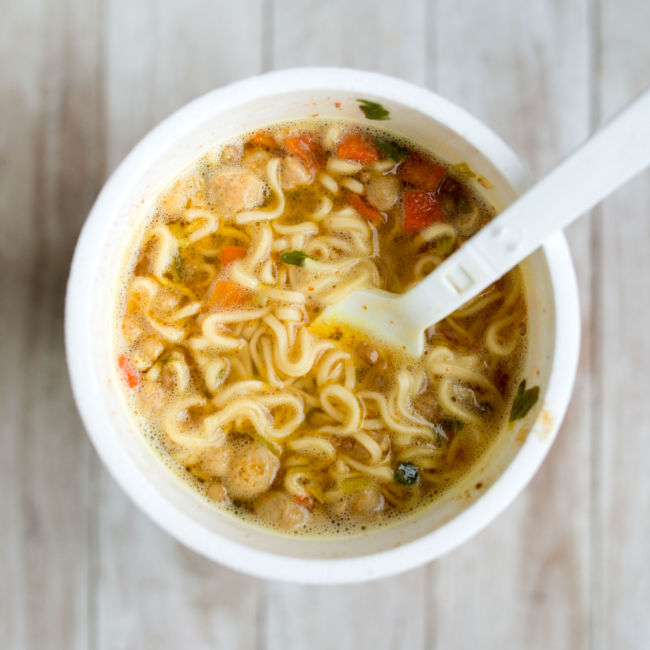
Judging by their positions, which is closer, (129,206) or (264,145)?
(129,206)

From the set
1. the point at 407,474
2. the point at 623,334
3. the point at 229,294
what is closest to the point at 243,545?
the point at 407,474

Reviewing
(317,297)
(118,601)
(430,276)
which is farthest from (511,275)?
(118,601)

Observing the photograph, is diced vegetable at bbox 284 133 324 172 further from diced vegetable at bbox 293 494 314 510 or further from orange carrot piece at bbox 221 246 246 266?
diced vegetable at bbox 293 494 314 510

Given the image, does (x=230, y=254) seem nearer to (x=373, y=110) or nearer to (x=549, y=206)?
(x=373, y=110)

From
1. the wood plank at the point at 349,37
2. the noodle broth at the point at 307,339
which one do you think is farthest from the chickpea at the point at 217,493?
the wood plank at the point at 349,37

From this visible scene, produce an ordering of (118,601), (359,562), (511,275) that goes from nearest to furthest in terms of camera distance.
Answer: (359,562), (511,275), (118,601)

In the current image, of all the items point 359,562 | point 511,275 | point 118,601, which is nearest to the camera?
point 359,562

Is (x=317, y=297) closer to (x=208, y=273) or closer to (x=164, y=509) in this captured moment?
(x=208, y=273)
